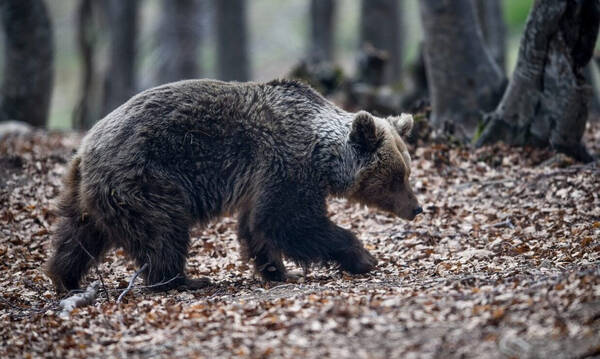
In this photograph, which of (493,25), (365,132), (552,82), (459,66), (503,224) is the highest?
(493,25)

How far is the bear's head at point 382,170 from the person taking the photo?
26.0 feet

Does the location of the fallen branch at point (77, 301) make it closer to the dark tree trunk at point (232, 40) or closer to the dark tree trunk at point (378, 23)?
the dark tree trunk at point (378, 23)

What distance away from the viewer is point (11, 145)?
504 inches

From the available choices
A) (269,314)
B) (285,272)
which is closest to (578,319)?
(269,314)

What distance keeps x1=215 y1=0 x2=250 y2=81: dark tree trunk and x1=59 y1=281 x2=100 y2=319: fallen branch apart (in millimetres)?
16927

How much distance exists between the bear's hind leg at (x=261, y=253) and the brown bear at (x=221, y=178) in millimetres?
15

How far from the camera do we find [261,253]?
7.86m

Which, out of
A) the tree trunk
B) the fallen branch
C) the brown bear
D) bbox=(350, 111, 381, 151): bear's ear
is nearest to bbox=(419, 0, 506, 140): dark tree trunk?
the tree trunk

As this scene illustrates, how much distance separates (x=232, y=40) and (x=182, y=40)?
3.56 meters

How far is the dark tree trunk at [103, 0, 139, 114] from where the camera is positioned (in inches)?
872

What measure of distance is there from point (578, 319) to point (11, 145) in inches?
436

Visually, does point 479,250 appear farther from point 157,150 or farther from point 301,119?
point 157,150

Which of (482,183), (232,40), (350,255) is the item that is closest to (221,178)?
(350,255)

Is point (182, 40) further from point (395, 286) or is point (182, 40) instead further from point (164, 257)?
point (395, 286)
